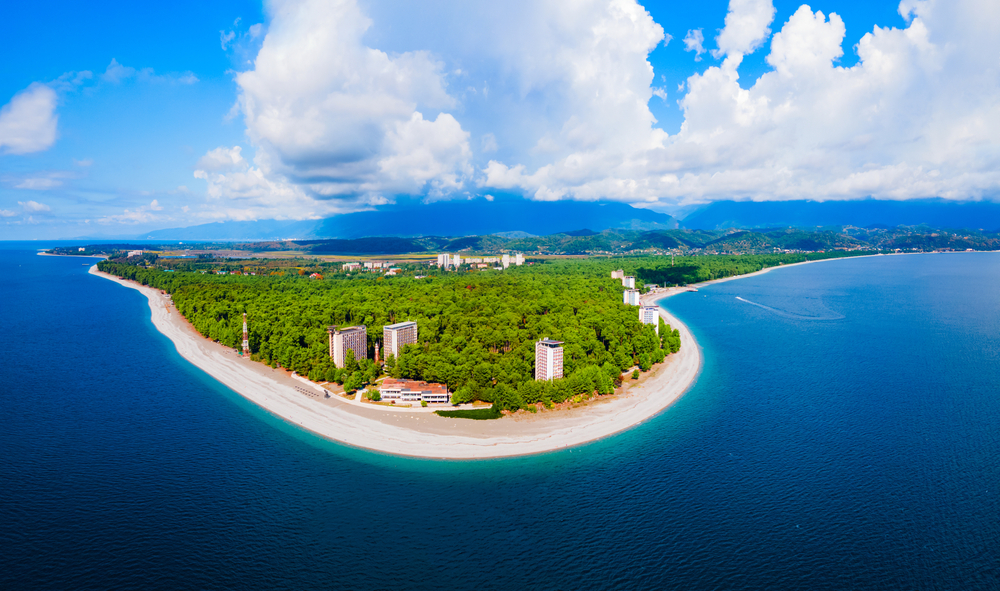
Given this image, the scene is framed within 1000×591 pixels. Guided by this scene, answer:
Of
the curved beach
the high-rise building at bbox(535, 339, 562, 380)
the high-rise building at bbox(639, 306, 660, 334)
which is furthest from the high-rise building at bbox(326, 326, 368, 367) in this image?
the high-rise building at bbox(639, 306, 660, 334)

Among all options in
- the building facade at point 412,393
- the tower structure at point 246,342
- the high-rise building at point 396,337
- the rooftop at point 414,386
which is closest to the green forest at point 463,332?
the tower structure at point 246,342

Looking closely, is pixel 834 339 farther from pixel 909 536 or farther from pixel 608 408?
pixel 909 536

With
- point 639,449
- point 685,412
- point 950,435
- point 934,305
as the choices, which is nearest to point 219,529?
point 639,449

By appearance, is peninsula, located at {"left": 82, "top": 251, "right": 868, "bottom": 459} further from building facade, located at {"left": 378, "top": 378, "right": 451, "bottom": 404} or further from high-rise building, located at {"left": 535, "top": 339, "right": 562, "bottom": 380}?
building facade, located at {"left": 378, "top": 378, "right": 451, "bottom": 404}

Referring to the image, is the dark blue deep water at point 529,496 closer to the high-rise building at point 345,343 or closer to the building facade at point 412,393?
the building facade at point 412,393

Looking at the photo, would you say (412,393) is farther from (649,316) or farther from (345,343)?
(649,316)

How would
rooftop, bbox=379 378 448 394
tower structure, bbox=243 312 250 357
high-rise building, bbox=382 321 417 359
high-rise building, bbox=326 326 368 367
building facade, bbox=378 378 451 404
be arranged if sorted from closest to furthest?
building facade, bbox=378 378 451 404 < rooftop, bbox=379 378 448 394 < high-rise building, bbox=326 326 368 367 < high-rise building, bbox=382 321 417 359 < tower structure, bbox=243 312 250 357
